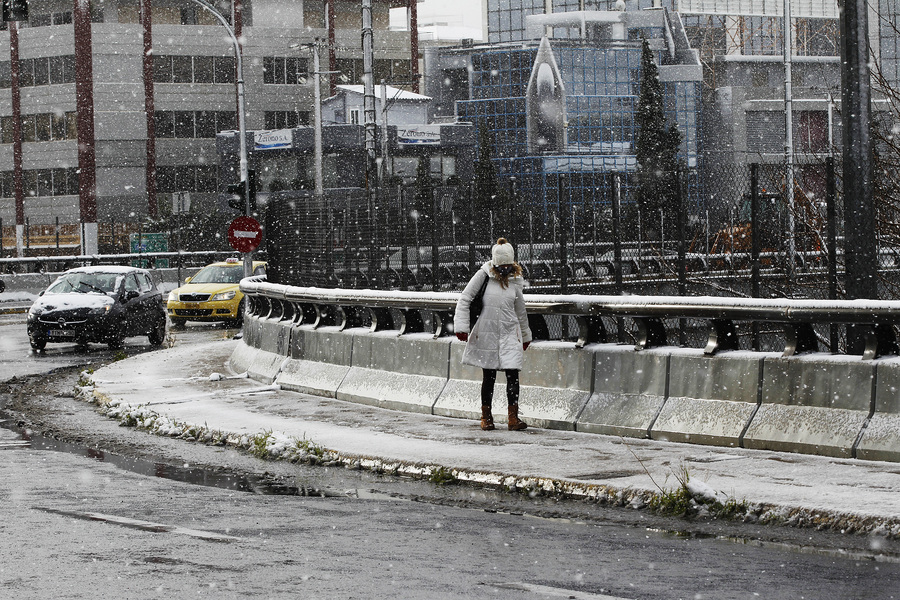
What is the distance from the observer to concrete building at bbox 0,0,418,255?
3290 inches

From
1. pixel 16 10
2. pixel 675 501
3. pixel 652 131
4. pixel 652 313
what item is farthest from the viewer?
pixel 652 131

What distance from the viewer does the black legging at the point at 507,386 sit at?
41.3ft

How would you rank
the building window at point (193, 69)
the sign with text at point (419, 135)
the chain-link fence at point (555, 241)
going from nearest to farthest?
the chain-link fence at point (555, 241) → the sign with text at point (419, 135) → the building window at point (193, 69)

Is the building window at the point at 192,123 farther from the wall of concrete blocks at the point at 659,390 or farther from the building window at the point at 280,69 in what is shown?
the wall of concrete blocks at the point at 659,390

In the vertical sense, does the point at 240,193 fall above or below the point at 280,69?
below

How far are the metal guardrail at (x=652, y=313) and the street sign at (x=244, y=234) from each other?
947cm

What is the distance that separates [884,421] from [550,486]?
2424 mm

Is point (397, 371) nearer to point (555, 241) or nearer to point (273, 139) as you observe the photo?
point (555, 241)

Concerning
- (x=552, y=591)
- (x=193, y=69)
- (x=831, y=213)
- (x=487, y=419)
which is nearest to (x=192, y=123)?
(x=193, y=69)

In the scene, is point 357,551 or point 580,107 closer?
point 357,551

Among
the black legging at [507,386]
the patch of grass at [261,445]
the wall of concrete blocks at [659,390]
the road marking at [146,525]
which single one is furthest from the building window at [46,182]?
the road marking at [146,525]

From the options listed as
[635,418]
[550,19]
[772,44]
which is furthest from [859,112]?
[772,44]

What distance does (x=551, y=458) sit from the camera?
35.5 feet

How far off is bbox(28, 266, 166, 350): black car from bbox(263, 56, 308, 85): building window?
6228cm
